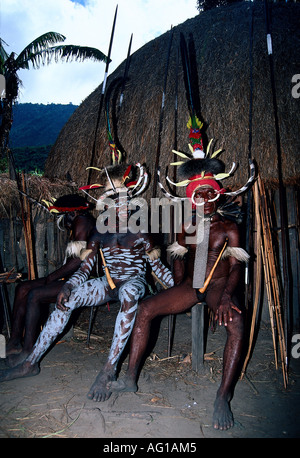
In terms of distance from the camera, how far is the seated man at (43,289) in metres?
3.39

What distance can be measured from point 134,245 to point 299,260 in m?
2.35

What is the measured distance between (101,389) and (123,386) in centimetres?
19

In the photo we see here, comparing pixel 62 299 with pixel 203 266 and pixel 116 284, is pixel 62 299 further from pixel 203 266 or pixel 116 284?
pixel 203 266

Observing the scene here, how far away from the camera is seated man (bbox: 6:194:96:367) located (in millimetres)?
3391

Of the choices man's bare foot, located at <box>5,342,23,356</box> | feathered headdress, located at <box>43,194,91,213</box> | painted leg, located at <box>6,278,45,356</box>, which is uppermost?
feathered headdress, located at <box>43,194,91,213</box>

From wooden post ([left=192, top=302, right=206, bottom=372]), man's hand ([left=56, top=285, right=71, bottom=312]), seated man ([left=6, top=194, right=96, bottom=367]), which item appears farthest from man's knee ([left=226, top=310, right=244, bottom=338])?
seated man ([left=6, top=194, right=96, bottom=367])

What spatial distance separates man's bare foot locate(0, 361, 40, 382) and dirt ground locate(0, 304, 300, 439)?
6 centimetres

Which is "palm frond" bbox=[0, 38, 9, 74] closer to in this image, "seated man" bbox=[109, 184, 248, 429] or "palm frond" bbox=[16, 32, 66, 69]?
"palm frond" bbox=[16, 32, 66, 69]

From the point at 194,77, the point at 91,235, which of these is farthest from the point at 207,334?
the point at 194,77

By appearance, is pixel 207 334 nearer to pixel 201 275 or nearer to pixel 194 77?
pixel 201 275

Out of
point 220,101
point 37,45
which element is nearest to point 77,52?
point 37,45

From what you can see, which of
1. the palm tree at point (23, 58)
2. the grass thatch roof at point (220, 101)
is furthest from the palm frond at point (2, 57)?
the grass thatch roof at point (220, 101)

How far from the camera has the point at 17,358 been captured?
3.31 meters

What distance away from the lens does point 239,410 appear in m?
2.51
